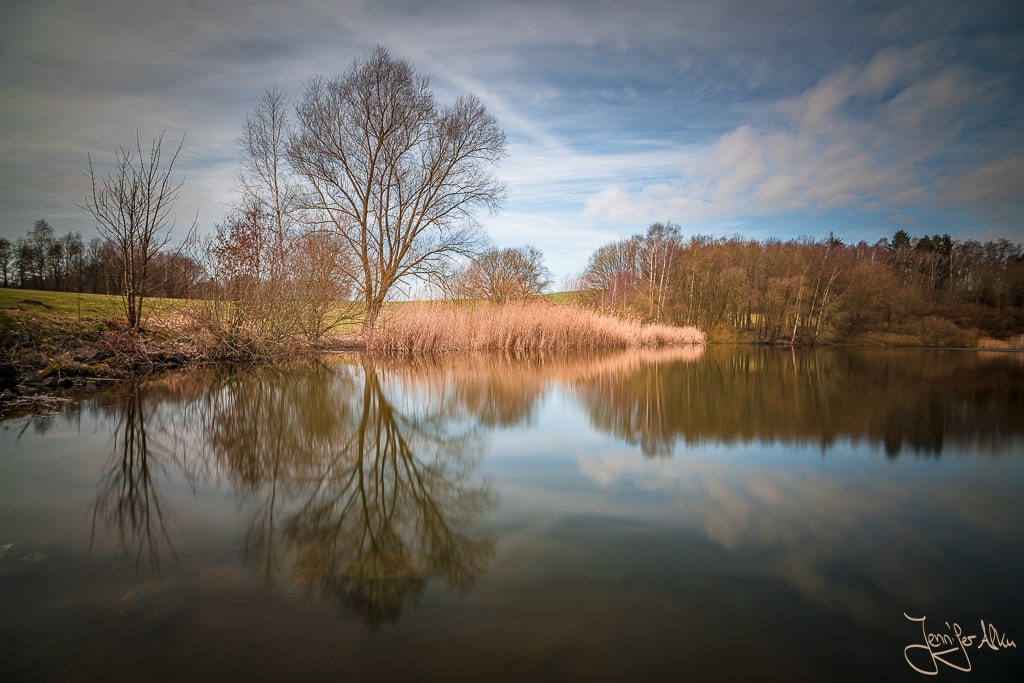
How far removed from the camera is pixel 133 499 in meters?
2.64

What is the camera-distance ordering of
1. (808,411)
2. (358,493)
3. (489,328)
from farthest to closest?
(489,328) < (808,411) < (358,493)

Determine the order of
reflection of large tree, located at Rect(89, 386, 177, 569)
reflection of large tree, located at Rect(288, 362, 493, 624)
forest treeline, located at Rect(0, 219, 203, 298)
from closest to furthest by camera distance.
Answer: reflection of large tree, located at Rect(288, 362, 493, 624)
reflection of large tree, located at Rect(89, 386, 177, 569)
forest treeline, located at Rect(0, 219, 203, 298)

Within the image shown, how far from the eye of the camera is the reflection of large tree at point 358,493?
1795 mm

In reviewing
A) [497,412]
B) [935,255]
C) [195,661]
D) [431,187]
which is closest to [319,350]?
[431,187]

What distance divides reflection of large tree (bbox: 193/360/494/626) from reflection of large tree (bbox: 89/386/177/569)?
373mm

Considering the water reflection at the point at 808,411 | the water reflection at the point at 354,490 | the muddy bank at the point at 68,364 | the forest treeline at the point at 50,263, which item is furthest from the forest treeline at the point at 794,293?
the forest treeline at the point at 50,263

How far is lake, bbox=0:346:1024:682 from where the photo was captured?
1357 millimetres

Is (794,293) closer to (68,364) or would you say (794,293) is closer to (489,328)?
(489,328)

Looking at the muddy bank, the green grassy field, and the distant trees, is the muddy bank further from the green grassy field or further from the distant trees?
the distant trees

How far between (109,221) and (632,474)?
10.6 metres

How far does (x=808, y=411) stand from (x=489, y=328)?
979cm
